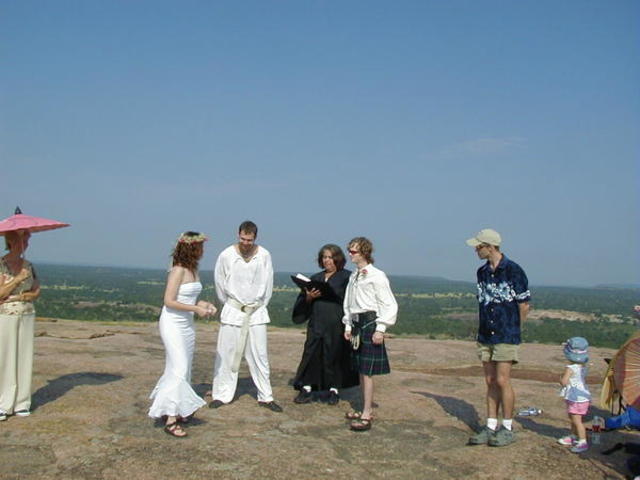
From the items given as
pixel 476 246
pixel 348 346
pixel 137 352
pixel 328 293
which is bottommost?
pixel 137 352

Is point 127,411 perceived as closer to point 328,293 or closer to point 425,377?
point 328,293

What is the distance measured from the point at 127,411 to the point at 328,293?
2.23 m

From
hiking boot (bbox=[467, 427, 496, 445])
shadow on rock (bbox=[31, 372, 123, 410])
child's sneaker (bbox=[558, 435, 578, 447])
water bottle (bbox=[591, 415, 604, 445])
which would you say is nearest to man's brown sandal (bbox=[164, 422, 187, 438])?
shadow on rock (bbox=[31, 372, 123, 410])

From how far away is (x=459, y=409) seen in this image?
21.0 feet

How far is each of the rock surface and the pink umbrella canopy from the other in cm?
164

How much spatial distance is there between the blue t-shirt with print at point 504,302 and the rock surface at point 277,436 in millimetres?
899

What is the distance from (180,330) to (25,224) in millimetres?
1742

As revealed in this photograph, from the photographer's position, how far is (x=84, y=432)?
5086 mm

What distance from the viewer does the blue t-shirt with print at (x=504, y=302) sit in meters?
5.03

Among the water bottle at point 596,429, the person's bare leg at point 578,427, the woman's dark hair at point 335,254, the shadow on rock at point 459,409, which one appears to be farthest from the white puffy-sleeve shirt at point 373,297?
the water bottle at point 596,429

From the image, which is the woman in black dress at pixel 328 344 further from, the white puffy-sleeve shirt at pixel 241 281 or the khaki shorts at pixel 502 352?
the khaki shorts at pixel 502 352

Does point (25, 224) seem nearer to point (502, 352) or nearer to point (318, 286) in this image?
point (318, 286)

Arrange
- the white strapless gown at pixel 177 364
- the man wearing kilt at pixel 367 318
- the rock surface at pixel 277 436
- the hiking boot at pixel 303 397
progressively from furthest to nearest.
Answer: the hiking boot at pixel 303 397 → the man wearing kilt at pixel 367 318 → the white strapless gown at pixel 177 364 → the rock surface at pixel 277 436

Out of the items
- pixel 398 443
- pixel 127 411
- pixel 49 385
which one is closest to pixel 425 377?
pixel 398 443
